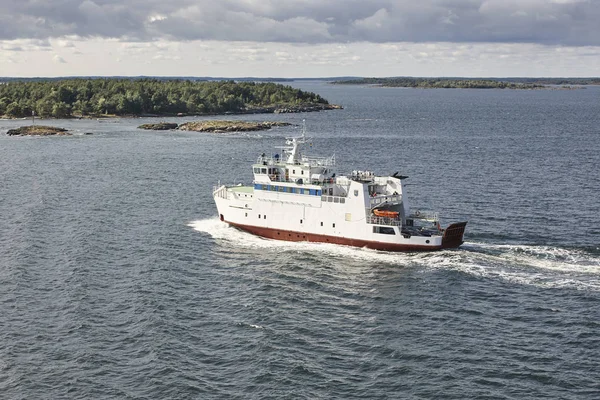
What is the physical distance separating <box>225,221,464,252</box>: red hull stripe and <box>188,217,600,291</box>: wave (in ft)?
1.53

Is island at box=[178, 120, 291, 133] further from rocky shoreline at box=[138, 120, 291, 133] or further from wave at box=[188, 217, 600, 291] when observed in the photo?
wave at box=[188, 217, 600, 291]

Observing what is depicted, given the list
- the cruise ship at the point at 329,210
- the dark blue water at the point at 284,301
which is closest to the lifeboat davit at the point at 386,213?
the cruise ship at the point at 329,210

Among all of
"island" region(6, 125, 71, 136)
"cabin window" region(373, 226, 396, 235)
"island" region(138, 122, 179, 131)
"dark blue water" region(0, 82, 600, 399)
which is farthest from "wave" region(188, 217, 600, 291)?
"island" region(138, 122, 179, 131)

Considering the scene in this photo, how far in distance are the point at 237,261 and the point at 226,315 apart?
12.6 meters

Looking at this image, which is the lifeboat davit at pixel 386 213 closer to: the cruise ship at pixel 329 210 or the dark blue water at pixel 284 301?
the cruise ship at pixel 329 210

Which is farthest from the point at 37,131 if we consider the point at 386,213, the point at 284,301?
the point at 284,301

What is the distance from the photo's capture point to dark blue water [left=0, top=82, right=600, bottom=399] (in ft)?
124

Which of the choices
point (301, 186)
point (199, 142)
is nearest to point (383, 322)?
point (301, 186)

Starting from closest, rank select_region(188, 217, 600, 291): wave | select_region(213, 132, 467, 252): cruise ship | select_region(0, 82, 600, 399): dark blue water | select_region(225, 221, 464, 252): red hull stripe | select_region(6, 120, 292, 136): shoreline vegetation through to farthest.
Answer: select_region(0, 82, 600, 399): dark blue water < select_region(188, 217, 600, 291): wave < select_region(225, 221, 464, 252): red hull stripe < select_region(213, 132, 467, 252): cruise ship < select_region(6, 120, 292, 136): shoreline vegetation

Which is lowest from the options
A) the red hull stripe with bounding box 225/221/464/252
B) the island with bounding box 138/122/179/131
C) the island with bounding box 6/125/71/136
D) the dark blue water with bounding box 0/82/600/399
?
the dark blue water with bounding box 0/82/600/399

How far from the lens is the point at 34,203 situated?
79312mm

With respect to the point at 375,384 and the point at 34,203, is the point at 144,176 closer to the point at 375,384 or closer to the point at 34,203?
the point at 34,203

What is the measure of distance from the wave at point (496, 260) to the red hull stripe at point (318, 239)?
1.53 feet

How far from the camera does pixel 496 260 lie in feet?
188
